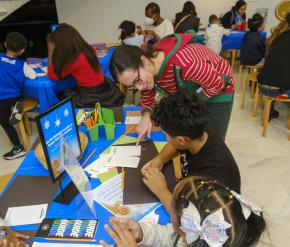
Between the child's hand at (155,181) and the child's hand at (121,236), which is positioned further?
the child's hand at (155,181)

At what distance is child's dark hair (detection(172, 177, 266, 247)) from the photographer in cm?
68

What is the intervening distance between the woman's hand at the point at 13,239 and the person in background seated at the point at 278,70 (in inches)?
106

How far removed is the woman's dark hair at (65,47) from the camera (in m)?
2.49

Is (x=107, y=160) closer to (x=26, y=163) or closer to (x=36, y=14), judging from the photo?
(x=26, y=163)

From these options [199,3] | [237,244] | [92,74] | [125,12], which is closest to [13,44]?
[92,74]

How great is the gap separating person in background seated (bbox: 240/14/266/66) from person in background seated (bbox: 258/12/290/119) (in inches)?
29.6

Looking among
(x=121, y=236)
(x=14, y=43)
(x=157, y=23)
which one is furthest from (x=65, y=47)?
(x=157, y=23)

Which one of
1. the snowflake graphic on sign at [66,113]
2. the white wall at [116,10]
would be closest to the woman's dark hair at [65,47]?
the snowflake graphic on sign at [66,113]

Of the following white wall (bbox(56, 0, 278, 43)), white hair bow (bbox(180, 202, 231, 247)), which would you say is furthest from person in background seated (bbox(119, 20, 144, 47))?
white hair bow (bbox(180, 202, 231, 247))

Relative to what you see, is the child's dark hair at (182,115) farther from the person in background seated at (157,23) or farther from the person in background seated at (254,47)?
the person in background seated at (157,23)

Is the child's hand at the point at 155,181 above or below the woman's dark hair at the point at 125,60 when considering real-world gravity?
below

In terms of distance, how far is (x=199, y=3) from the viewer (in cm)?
608

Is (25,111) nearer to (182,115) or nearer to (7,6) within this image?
(7,6)

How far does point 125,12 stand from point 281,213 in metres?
5.33
